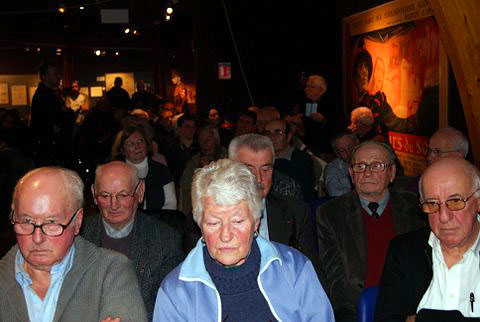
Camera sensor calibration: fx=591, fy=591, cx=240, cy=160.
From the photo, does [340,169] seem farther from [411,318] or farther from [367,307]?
[411,318]

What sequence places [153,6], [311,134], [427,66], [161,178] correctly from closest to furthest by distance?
[161,178] < [427,66] < [311,134] < [153,6]

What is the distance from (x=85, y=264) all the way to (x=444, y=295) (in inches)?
61.4

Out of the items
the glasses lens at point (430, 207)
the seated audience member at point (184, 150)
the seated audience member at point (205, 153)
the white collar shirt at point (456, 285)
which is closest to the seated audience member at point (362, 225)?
the white collar shirt at point (456, 285)

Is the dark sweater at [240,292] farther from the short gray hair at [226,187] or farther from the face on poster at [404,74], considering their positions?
the face on poster at [404,74]

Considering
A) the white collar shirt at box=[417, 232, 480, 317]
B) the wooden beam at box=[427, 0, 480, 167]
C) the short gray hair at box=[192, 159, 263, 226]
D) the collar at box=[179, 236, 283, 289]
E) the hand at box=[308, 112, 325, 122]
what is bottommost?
the white collar shirt at box=[417, 232, 480, 317]

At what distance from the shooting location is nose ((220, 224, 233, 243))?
2.30 metres

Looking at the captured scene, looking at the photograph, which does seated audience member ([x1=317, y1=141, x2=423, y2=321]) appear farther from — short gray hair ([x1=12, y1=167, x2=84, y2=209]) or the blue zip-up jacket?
short gray hair ([x1=12, y1=167, x2=84, y2=209])

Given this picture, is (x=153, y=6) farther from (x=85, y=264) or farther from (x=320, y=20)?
A: (x=85, y=264)

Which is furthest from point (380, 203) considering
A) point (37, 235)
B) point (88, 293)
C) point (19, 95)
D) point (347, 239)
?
point (19, 95)

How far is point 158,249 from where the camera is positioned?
3.24 m

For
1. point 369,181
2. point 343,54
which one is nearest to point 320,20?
point 343,54

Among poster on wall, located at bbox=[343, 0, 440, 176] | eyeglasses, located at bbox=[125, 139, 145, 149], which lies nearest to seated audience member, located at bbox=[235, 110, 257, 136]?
poster on wall, located at bbox=[343, 0, 440, 176]

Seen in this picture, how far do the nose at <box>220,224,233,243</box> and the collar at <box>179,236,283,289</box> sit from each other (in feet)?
0.46

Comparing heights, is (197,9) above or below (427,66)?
above
